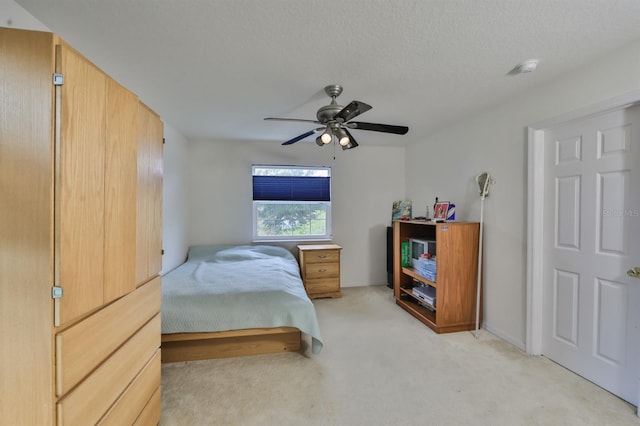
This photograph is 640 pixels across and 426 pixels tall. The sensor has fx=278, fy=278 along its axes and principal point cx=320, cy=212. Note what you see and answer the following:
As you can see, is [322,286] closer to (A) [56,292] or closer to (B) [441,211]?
(B) [441,211]

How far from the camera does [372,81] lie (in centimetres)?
221

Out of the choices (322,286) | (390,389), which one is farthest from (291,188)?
(390,389)

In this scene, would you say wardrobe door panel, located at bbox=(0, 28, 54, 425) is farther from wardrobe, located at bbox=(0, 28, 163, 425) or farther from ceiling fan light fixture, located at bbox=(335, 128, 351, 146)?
ceiling fan light fixture, located at bbox=(335, 128, 351, 146)

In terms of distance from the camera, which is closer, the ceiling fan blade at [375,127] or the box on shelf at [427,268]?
the ceiling fan blade at [375,127]

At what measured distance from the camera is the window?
4.31 metres

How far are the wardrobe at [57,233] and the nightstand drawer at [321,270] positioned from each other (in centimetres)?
281

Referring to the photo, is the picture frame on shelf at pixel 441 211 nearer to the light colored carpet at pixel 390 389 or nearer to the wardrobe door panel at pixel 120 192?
the light colored carpet at pixel 390 389

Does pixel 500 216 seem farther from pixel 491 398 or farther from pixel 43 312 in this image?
pixel 43 312

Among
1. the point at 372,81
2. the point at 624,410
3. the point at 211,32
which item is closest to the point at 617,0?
the point at 372,81

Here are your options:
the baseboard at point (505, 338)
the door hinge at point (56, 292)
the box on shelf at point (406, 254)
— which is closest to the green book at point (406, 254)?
the box on shelf at point (406, 254)

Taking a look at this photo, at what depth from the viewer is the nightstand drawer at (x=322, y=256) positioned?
391 centimetres

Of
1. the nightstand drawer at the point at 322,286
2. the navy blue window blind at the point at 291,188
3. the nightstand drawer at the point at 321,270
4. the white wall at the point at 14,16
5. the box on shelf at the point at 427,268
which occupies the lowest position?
the nightstand drawer at the point at 322,286

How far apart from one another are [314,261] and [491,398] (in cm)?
247

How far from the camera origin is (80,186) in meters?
0.97
